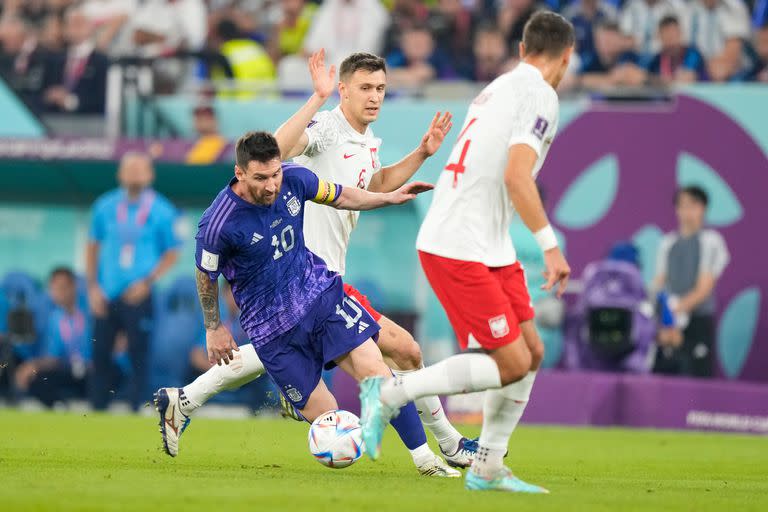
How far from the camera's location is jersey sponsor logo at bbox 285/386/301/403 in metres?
8.71

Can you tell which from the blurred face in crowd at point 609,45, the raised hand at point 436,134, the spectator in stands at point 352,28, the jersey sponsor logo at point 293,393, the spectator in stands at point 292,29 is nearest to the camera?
the jersey sponsor logo at point 293,393

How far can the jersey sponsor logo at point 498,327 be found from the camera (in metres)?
7.54

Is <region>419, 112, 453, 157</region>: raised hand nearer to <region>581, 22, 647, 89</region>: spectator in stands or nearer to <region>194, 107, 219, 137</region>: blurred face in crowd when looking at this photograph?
<region>581, 22, 647, 89</region>: spectator in stands

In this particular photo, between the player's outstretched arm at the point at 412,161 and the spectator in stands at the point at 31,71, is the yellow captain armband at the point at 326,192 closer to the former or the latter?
the player's outstretched arm at the point at 412,161

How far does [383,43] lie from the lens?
729 inches

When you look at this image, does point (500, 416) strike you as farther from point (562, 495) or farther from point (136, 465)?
point (136, 465)

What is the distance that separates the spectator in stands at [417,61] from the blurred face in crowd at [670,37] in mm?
2681

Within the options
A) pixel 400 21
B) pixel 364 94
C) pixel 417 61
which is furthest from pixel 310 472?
pixel 400 21

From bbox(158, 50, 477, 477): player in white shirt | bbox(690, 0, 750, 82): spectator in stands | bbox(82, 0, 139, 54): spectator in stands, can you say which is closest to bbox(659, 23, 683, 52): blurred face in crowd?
bbox(690, 0, 750, 82): spectator in stands

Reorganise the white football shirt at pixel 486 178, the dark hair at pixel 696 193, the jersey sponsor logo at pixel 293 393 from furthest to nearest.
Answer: the dark hair at pixel 696 193, the jersey sponsor logo at pixel 293 393, the white football shirt at pixel 486 178

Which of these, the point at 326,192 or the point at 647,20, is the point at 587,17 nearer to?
the point at 647,20

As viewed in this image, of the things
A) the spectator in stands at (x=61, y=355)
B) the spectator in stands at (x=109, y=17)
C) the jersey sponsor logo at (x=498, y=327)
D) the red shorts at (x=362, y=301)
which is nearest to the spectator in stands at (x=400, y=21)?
the spectator in stands at (x=109, y=17)

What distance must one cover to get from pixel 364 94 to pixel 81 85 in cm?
953

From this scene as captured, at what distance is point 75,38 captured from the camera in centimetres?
1928
